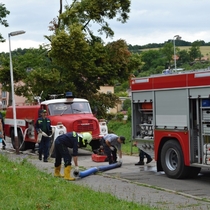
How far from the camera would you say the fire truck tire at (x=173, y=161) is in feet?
47.5

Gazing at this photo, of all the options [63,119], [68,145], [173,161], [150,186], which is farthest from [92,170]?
[63,119]

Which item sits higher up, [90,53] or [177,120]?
[90,53]

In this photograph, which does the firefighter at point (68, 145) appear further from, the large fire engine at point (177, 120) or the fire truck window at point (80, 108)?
the fire truck window at point (80, 108)

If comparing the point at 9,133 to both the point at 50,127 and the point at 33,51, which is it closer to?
the point at 50,127

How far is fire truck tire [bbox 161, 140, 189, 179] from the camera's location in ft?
47.5

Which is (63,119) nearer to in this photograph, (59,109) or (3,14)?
(59,109)

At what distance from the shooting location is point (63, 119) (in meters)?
22.1

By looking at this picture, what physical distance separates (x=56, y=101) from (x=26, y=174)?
10416mm

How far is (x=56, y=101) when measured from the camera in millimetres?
23156

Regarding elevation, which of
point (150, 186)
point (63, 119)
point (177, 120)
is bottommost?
point (150, 186)

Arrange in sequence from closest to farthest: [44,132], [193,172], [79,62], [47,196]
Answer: [47,196] < [193,172] < [44,132] < [79,62]

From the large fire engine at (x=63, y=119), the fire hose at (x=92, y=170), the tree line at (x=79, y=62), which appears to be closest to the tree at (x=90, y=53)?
the tree line at (x=79, y=62)

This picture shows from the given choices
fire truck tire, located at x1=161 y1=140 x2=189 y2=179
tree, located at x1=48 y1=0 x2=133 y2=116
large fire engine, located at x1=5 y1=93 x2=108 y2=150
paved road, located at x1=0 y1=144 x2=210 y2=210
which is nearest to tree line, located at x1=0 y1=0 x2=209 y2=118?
tree, located at x1=48 y1=0 x2=133 y2=116

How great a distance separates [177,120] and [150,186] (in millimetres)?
2236
